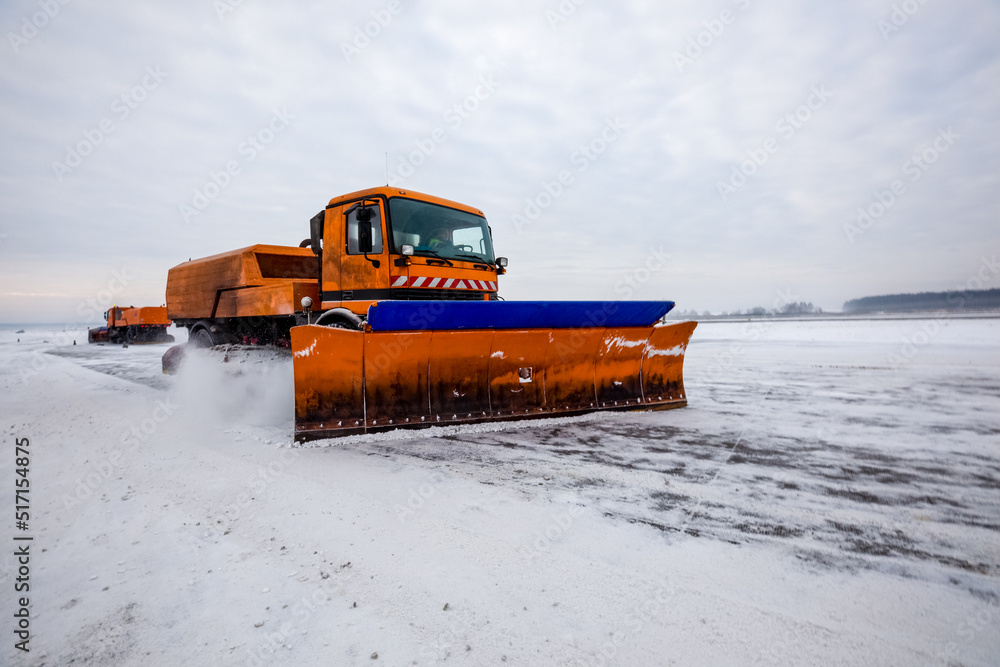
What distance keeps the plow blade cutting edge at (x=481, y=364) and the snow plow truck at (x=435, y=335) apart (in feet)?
0.04

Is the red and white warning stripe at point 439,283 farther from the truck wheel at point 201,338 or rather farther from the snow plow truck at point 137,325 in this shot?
the snow plow truck at point 137,325

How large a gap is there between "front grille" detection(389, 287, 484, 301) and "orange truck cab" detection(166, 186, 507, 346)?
0.01 m

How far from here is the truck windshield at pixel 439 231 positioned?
5188mm

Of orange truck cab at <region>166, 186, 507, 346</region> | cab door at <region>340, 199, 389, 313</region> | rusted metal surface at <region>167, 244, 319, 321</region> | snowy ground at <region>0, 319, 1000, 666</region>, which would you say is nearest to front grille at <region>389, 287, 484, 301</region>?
Result: orange truck cab at <region>166, 186, 507, 346</region>

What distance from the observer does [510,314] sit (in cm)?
487

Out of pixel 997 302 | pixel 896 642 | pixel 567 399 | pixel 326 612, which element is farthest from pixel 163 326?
pixel 997 302

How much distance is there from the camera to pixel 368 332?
4484 mm

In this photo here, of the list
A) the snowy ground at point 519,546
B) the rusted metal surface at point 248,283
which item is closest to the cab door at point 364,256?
the rusted metal surface at point 248,283

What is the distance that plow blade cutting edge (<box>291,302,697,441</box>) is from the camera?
14.3 feet

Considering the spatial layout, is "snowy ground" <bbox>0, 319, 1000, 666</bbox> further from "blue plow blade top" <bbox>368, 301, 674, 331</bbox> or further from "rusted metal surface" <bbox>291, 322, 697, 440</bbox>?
"blue plow blade top" <bbox>368, 301, 674, 331</bbox>

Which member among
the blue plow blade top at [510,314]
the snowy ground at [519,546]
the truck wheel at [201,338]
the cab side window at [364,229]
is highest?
the cab side window at [364,229]

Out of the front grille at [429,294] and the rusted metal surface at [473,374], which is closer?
the rusted metal surface at [473,374]

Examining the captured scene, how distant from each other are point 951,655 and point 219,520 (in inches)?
140

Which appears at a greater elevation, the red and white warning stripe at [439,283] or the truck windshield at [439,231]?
the truck windshield at [439,231]
